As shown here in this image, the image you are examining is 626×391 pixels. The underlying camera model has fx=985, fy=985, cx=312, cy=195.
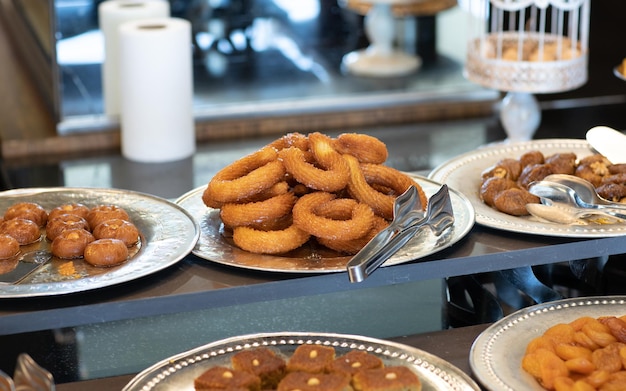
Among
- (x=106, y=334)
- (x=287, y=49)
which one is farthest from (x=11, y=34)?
(x=106, y=334)

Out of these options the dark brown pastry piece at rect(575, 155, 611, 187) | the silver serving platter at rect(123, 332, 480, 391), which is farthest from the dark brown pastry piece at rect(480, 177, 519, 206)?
the silver serving platter at rect(123, 332, 480, 391)

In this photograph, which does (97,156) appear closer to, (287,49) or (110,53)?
(110,53)

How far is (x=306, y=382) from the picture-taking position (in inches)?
37.8

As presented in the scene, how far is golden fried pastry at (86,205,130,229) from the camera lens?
4.24 feet

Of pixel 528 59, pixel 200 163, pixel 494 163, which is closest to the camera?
pixel 494 163

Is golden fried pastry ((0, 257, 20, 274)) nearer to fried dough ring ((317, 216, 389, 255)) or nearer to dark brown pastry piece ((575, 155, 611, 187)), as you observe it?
fried dough ring ((317, 216, 389, 255))

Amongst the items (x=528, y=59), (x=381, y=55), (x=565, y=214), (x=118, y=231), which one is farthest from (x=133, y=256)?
(x=381, y=55)

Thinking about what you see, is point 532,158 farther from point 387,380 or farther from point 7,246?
point 7,246

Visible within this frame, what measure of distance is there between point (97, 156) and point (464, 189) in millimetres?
1560

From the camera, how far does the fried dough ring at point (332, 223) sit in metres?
1.20

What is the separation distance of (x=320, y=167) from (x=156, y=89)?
1.35m

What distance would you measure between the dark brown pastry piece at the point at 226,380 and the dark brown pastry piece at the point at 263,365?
11 mm

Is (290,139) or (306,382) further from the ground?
(290,139)

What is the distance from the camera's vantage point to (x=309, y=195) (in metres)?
1.25
